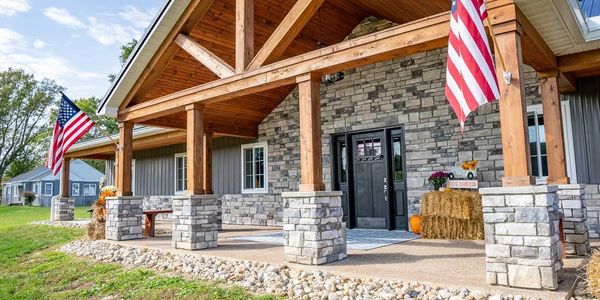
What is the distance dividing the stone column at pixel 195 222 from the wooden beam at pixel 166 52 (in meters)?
2.37

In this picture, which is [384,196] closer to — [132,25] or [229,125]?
[229,125]

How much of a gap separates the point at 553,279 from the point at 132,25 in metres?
26.4

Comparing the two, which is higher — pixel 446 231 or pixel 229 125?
pixel 229 125

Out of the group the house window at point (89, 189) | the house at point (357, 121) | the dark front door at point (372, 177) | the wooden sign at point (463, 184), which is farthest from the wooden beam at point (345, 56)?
the house window at point (89, 189)

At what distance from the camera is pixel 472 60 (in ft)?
10.7

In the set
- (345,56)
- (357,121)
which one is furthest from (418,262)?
(357,121)

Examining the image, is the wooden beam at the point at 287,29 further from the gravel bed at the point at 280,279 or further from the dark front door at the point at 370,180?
the dark front door at the point at 370,180

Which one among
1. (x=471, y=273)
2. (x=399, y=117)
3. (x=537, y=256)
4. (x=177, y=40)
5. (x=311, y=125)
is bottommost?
(x=471, y=273)

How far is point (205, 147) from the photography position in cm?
927

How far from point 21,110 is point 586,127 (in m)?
35.3

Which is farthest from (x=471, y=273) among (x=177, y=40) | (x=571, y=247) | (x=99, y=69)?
(x=99, y=69)

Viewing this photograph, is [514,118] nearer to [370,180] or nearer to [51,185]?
[370,180]

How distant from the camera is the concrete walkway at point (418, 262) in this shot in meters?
3.45

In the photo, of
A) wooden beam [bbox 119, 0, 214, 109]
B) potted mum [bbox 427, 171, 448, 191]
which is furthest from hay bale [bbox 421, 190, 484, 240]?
wooden beam [bbox 119, 0, 214, 109]
